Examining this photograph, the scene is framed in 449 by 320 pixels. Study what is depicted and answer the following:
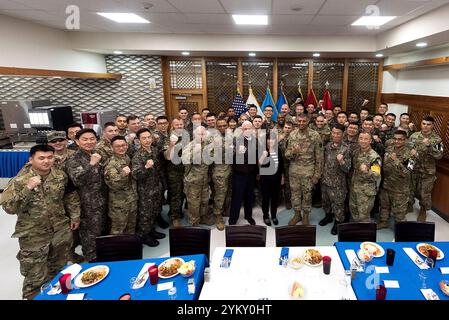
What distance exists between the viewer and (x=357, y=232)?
9.54ft

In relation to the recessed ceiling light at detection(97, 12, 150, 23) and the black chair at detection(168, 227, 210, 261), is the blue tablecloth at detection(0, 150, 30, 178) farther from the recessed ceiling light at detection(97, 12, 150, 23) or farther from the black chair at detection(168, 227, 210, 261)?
the black chair at detection(168, 227, 210, 261)

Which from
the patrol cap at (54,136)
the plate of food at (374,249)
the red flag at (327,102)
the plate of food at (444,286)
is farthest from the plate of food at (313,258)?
the red flag at (327,102)

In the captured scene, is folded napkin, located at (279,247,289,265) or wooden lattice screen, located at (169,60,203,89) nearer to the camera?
folded napkin, located at (279,247,289,265)

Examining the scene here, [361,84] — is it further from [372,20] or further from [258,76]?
[372,20]

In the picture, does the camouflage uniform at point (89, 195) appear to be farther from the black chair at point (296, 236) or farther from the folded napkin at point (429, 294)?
the folded napkin at point (429, 294)

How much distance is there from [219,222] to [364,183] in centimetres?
237

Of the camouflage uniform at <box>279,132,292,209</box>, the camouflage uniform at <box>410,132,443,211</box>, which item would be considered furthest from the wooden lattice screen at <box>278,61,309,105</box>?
the camouflage uniform at <box>410,132,443,211</box>

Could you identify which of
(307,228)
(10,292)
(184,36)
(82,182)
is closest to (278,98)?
(184,36)

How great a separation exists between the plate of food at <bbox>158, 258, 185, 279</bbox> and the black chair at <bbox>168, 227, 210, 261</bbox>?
16.9 inches

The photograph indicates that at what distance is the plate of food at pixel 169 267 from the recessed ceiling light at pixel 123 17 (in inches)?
158

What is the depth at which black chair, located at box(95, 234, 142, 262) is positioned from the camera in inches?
106

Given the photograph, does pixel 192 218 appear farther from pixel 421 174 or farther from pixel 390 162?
pixel 421 174

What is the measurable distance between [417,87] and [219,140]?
541 centimetres

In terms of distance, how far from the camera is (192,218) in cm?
Result: 424
